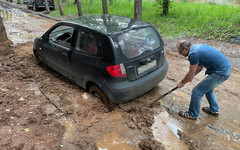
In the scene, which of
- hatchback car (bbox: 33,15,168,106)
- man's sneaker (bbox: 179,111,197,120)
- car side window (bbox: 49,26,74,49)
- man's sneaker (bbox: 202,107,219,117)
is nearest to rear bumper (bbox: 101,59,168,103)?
hatchback car (bbox: 33,15,168,106)

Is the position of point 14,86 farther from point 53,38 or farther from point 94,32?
point 94,32

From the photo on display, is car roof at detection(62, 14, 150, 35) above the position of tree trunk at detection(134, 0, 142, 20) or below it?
below

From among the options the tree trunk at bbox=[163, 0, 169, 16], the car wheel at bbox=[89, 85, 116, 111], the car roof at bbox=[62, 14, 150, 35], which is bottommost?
the car wheel at bbox=[89, 85, 116, 111]

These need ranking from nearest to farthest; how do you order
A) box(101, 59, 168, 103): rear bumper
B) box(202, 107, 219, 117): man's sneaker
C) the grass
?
box(101, 59, 168, 103): rear bumper < box(202, 107, 219, 117): man's sneaker < the grass

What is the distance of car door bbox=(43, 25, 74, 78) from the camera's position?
13.2 ft

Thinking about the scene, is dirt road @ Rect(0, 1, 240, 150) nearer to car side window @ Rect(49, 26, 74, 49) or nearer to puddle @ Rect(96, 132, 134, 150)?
puddle @ Rect(96, 132, 134, 150)

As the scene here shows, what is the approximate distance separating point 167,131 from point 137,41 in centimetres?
177

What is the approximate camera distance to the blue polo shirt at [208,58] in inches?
116

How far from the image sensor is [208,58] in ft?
9.75

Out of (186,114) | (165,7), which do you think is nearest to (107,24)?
(186,114)

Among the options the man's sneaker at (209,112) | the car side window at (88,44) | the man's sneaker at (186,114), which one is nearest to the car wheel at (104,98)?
the car side window at (88,44)

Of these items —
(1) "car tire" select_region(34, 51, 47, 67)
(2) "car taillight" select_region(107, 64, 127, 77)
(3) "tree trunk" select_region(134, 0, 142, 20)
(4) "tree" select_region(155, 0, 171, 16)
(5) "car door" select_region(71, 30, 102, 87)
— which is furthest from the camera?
(4) "tree" select_region(155, 0, 171, 16)

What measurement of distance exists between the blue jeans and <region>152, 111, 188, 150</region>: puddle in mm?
448

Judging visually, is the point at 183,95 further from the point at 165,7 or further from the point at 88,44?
the point at 165,7
